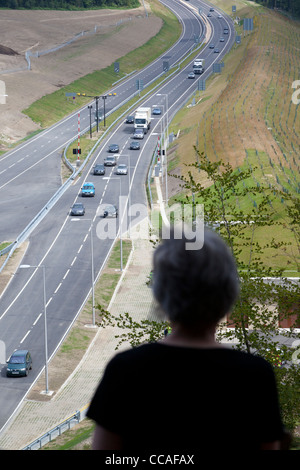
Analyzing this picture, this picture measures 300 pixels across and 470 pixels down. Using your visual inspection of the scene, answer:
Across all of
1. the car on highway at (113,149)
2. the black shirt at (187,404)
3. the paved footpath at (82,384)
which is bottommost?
the car on highway at (113,149)

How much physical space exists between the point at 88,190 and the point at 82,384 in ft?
146

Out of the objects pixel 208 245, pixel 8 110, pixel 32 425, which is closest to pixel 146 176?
pixel 8 110

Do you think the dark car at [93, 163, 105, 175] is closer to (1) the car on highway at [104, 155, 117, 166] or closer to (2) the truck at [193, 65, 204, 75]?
(1) the car on highway at [104, 155, 117, 166]

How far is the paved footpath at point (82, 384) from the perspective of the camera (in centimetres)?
4809

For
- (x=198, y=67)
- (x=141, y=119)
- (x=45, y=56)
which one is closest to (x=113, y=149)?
(x=141, y=119)

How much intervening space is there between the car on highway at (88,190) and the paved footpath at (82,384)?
767 inches

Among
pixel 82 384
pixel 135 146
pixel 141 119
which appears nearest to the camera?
pixel 82 384

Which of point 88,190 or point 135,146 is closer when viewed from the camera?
point 88,190

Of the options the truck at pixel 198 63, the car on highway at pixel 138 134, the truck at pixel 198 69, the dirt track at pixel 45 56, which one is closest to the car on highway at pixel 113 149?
the car on highway at pixel 138 134

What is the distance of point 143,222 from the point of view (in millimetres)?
90125

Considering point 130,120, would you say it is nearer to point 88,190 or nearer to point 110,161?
point 110,161

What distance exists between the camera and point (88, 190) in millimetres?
98125

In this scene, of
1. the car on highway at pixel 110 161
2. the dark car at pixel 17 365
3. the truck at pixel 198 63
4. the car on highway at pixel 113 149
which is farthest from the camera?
the truck at pixel 198 63

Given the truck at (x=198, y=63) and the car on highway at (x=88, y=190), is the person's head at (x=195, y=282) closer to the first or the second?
the car on highway at (x=88, y=190)
